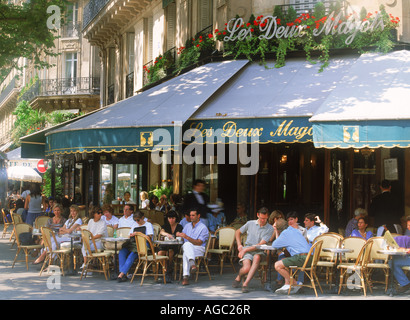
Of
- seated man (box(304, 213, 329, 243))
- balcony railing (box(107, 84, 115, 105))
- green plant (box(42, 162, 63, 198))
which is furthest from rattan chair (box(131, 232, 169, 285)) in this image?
green plant (box(42, 162, 63, 198))

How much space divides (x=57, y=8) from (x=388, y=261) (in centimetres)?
989

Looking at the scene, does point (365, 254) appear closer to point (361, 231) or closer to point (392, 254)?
point (392, 254)

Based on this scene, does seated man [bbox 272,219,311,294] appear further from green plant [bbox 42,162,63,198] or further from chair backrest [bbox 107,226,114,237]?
green plant [bbox 42,162,63,198]

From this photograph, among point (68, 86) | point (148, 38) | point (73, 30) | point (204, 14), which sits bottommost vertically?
point (204, 14)

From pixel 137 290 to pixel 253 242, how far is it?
2.20 metres

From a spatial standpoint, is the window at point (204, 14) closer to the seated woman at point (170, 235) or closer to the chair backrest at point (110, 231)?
the chair backrest at point (110, 231)

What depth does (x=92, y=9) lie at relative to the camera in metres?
27.0

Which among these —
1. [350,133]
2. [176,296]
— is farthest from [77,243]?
[350,133]

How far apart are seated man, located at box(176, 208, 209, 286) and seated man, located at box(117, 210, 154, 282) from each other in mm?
636

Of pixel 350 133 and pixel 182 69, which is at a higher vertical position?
pixel 182 69

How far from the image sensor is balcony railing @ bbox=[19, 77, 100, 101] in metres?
34.8

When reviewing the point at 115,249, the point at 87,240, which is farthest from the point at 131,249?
the point at 87,240

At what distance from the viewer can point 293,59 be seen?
1502 centimetres
